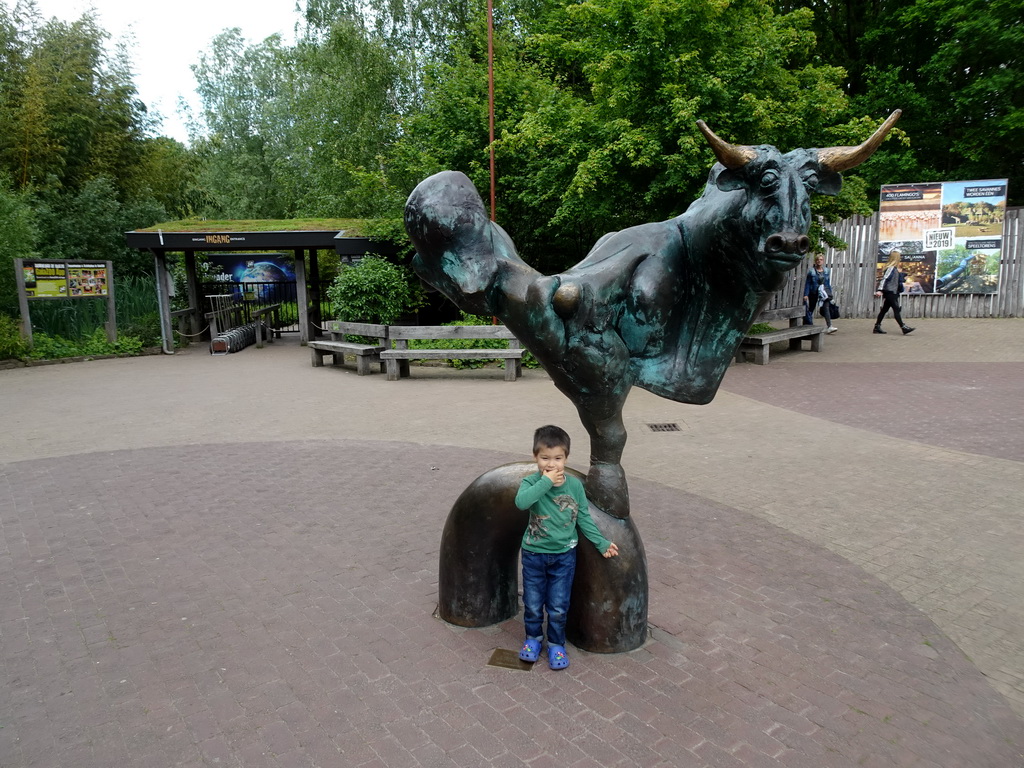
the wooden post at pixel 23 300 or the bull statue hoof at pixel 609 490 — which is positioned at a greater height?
the wooden post at pixel 23 300

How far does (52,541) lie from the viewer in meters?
5.15

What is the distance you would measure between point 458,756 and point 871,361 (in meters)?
12.4

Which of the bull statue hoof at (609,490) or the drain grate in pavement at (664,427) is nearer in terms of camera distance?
the bull statue hoof at (609,490)

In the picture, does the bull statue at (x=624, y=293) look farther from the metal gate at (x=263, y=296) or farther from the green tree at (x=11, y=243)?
the metal gate at (x=263, y=296)

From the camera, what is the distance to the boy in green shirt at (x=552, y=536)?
125 inches

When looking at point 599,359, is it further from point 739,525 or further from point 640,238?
point 739,525

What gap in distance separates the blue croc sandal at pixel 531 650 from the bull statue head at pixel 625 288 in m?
1.10

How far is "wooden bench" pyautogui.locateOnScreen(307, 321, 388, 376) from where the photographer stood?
1312 centimetres

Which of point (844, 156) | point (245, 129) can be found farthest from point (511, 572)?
point (245, 129)

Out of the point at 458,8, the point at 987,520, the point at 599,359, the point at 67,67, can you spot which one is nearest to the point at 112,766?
the point at 599,359

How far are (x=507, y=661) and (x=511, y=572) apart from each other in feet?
1.75

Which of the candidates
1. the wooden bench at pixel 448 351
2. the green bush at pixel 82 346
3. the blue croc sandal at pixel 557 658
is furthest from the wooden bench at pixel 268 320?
the blue croc sandal at pixel 557 658

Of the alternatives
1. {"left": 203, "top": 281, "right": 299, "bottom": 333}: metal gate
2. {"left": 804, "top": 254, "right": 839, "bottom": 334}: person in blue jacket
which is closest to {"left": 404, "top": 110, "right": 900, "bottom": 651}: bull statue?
{"left": 804, "top": 254, "right": 839, "bottom": 334}: person in blue jacket

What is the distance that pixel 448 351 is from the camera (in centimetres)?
1206
